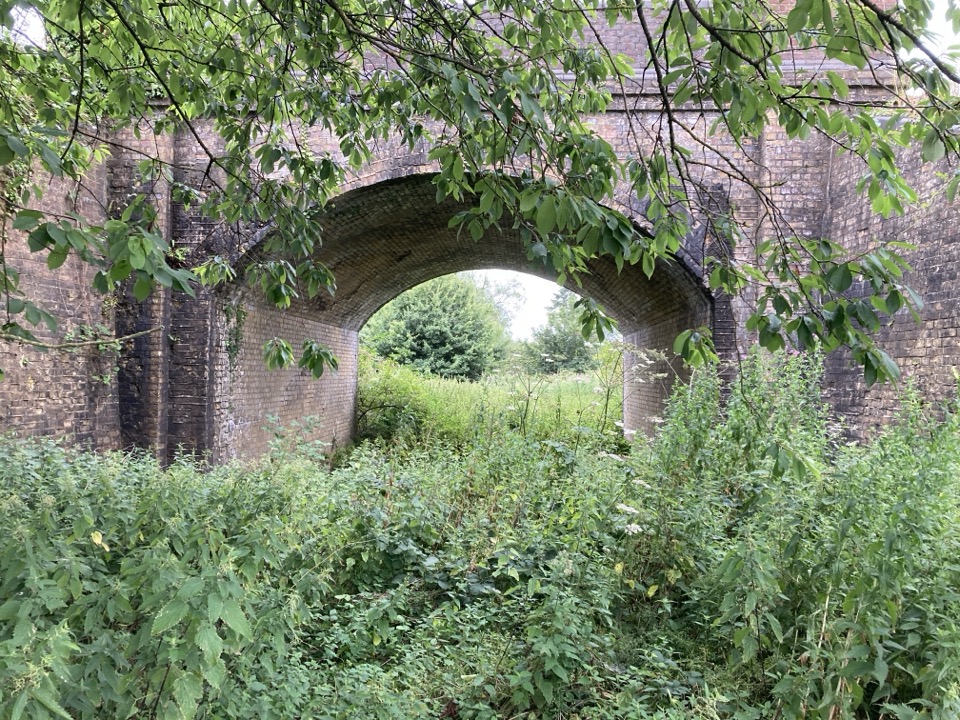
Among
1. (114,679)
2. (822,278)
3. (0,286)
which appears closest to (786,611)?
(822,278)

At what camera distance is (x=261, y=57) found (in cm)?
340

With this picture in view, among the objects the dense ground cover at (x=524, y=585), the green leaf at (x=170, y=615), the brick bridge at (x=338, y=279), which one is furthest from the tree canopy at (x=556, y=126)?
the brick bridge at (x=338, y=279)

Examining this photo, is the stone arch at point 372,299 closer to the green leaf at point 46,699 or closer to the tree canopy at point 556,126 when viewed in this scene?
the tree canopy at point 556,126

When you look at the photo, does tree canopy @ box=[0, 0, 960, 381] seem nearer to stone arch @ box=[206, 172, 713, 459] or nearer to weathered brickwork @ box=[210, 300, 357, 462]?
weathered brickwork @ box=[210, 300, 357, 462]

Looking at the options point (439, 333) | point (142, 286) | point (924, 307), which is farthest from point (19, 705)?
point (439, 333)

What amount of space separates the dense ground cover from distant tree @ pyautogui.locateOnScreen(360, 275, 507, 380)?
651 inches

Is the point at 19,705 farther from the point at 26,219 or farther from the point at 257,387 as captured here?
the point at 257,387

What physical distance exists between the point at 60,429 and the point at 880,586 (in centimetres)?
718

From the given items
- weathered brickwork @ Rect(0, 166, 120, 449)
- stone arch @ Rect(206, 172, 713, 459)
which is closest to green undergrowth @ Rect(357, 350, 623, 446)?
stone arch @ Rect(206, 172, 713, 459)

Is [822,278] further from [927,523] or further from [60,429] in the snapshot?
[60,429]

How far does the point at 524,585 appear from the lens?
405 cm

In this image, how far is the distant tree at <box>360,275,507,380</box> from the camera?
21.7 meters

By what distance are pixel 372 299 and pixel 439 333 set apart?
31.3ft

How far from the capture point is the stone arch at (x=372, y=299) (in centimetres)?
786
